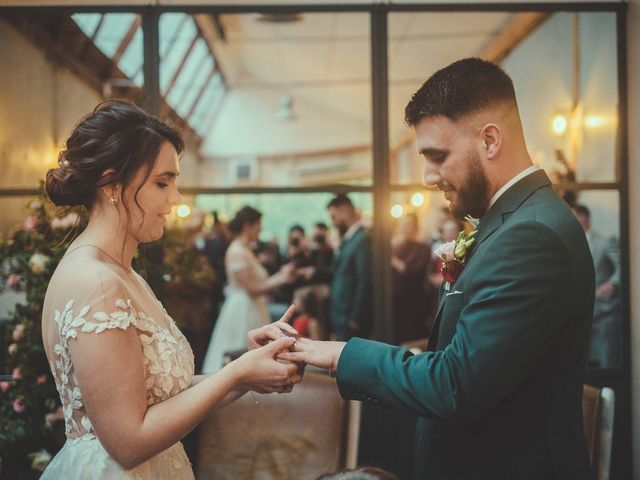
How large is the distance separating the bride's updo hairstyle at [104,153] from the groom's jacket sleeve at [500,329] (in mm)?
833

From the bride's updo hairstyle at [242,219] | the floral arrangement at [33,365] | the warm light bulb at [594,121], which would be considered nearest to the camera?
the floral arrangement at [33,365]

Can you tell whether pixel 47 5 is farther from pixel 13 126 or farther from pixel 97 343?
pixel 97 343

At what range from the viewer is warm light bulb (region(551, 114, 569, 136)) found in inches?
209

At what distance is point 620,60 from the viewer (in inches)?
118

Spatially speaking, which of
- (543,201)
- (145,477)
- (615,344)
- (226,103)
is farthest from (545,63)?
(226,103)

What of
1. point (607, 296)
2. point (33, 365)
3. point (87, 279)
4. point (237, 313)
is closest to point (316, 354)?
point (87, 279)

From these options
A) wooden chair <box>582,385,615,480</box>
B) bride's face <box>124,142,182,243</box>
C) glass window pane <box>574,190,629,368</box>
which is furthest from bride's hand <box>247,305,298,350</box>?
glass window pane <box>574,190,629,368</box>

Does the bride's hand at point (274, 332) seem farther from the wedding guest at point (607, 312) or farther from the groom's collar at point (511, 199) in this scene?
the wedding guest at point (607, 312)

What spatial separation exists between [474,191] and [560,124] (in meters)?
4.22

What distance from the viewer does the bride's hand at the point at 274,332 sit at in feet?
5.77

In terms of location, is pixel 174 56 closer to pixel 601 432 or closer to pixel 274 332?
pixel 274 332

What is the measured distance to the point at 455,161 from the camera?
4.90ft

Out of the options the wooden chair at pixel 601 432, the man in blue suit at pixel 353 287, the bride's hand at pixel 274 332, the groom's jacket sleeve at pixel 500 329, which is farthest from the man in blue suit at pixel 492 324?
the man in blue suit at pixel 353 287

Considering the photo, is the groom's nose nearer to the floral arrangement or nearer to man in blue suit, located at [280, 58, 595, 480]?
man in blue suit, located at [280, 58, 595, 480]
